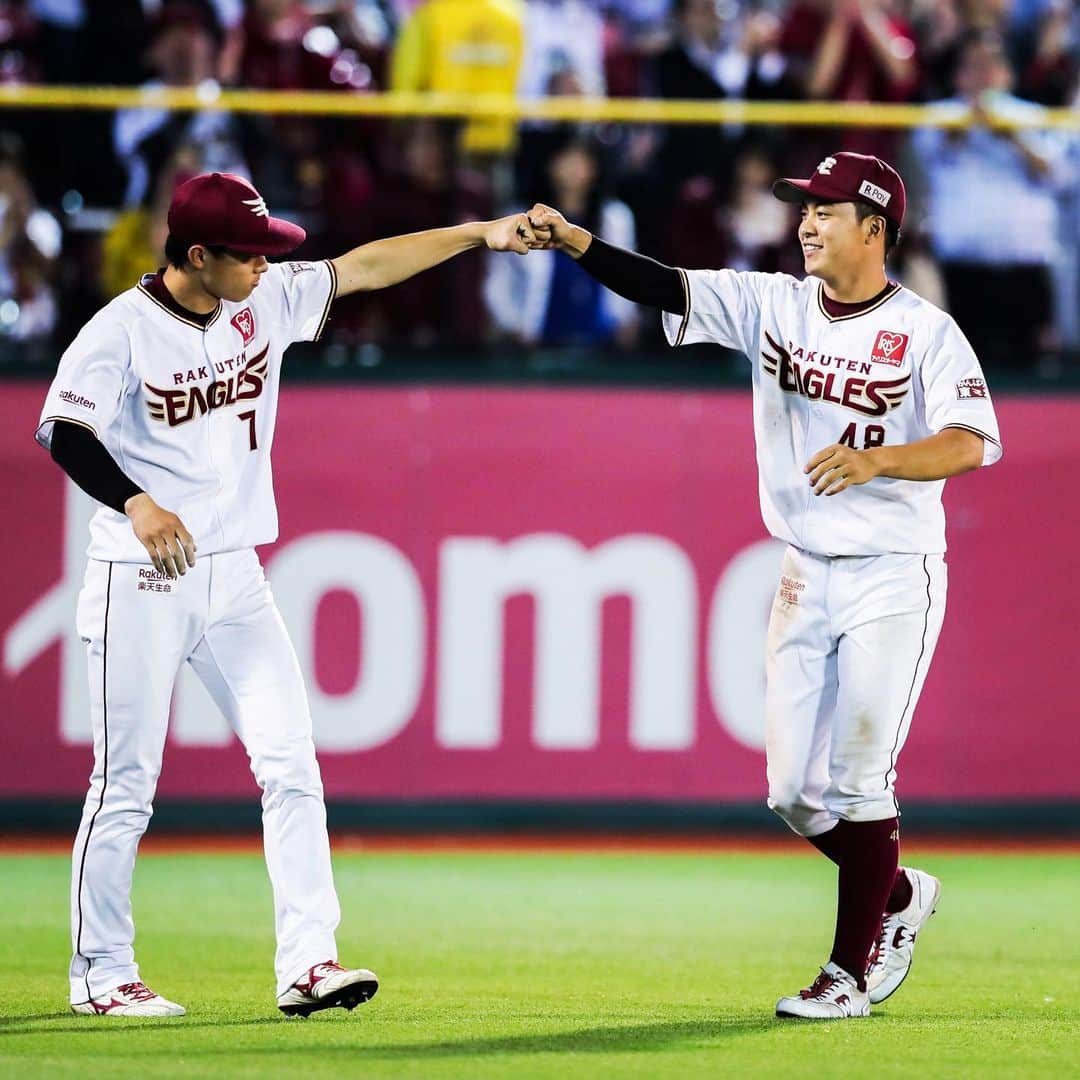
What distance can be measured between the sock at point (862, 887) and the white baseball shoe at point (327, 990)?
1460 millimetres

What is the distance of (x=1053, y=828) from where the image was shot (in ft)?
36.3

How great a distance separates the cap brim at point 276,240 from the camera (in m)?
5.91

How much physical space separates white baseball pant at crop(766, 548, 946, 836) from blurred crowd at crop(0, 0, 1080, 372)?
457 cm

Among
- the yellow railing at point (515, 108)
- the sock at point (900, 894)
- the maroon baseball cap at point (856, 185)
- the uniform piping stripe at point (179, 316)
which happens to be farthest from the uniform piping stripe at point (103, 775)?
the yellow railing at point (515, 108)

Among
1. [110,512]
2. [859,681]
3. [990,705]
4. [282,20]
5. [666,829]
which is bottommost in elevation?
[666,829]

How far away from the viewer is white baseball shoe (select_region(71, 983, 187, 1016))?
590 cm

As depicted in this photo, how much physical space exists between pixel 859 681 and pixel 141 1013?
2.32m

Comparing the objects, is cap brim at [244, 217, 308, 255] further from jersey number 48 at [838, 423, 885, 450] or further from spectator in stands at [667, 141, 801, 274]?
spectator in stands at [667, 141, 801, 274]

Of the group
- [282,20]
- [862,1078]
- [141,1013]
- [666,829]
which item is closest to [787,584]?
[862,1078]

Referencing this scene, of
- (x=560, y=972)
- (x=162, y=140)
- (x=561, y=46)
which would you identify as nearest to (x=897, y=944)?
(x=560, y=972)

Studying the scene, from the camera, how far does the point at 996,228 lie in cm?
1073

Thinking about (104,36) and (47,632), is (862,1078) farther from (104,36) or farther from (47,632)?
(104,36)

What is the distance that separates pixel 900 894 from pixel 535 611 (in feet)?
14.3

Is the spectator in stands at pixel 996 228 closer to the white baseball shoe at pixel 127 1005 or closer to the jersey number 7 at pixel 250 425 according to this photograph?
the jersey number 7 at pixel 250 425
